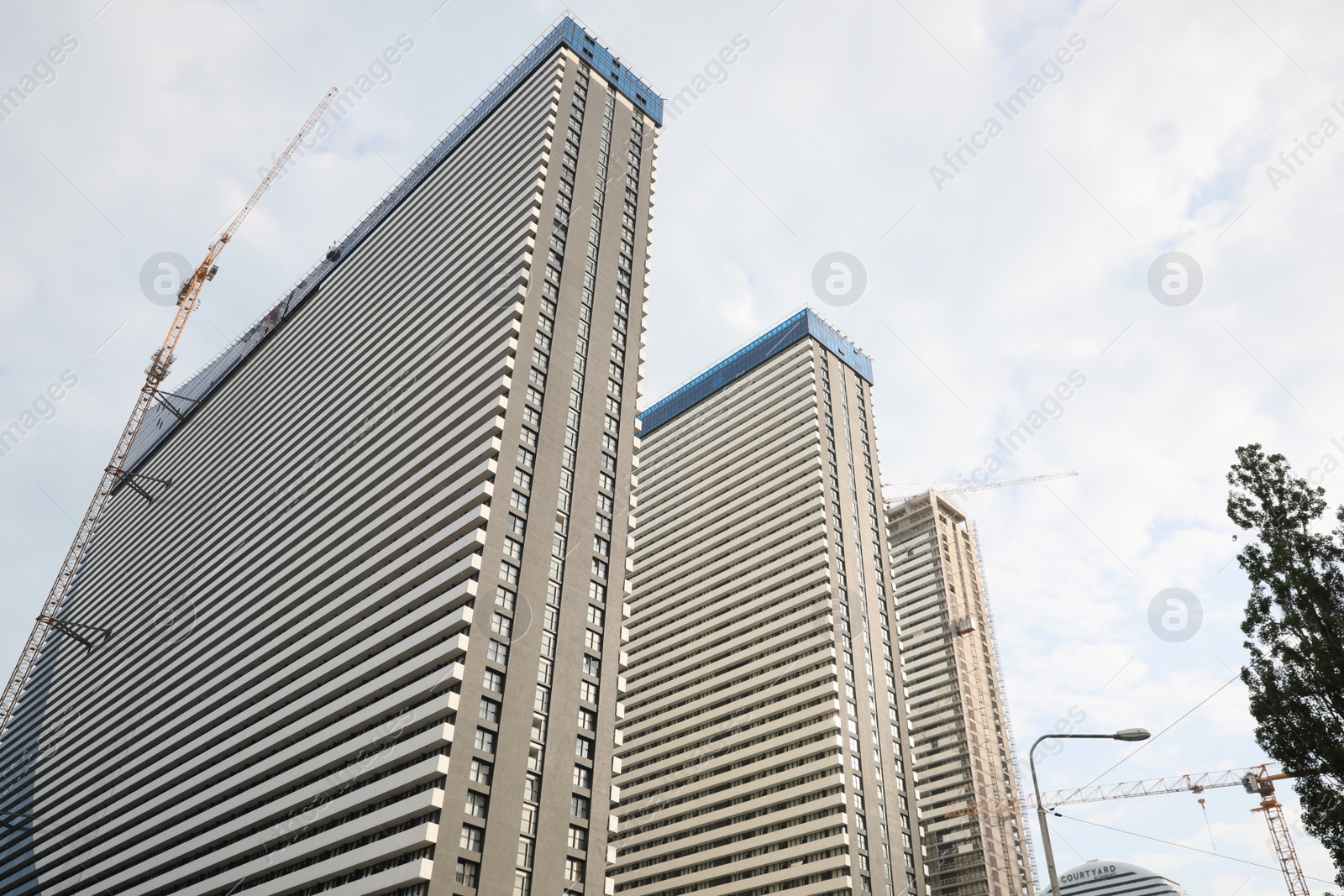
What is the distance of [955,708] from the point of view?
160250 millimetres

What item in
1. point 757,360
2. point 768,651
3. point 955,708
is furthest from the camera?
point 955,708

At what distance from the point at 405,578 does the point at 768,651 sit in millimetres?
55600

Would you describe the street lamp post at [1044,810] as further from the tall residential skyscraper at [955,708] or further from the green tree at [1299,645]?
the tall residential skyscraper at [955,708]

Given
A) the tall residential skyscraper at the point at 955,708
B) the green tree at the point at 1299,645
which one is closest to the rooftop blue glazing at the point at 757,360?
the tall residential skyscraper at the point at 955,708

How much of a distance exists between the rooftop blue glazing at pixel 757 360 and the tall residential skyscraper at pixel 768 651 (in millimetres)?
339

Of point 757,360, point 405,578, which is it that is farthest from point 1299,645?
point 757,360

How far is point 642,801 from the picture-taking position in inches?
4678

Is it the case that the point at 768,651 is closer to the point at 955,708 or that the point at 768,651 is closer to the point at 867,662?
the point at 867,662

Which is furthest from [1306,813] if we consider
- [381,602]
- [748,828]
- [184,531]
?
[184,531]

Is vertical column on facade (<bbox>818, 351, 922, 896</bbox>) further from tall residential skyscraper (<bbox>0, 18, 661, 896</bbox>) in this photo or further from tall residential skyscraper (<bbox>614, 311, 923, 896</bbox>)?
tall residential skyscraper (<bbox>0, 18, 661, 896</bbox>)

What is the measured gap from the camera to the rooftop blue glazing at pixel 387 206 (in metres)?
111

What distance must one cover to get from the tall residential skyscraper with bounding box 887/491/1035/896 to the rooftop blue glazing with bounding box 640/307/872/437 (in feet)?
118

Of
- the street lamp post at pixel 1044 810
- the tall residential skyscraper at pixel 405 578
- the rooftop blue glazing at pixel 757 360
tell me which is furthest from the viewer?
the rooftop blue glazing at pixel 757 360

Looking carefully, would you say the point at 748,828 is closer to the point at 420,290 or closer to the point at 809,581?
the point at 809,581
